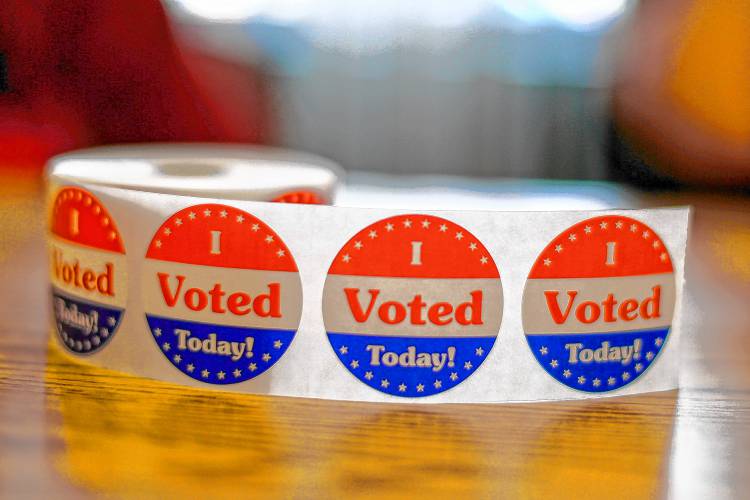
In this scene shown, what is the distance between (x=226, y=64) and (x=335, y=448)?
300 centimetres

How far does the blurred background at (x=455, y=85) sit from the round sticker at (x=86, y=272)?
2.46 metres

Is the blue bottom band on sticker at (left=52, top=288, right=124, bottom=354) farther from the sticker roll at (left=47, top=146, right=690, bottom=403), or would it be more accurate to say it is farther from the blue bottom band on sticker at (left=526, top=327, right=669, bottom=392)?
the blue bottom band on sticker at (left=526, top=327, right=669, bottom=392)

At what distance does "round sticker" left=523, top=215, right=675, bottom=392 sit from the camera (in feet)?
2.18

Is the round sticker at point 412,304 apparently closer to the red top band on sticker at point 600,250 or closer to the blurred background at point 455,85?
the red top band on sticker at point 600,250

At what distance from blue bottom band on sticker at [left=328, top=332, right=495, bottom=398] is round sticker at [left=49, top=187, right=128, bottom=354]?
0.63 feet

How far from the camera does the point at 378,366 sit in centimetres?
66

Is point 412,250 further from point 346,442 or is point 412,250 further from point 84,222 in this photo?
point 84,222

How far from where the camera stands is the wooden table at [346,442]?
1.65 feet

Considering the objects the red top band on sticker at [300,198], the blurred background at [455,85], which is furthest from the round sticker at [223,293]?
the blurred background at [455,85]

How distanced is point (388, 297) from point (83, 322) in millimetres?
275

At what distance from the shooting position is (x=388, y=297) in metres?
0.65

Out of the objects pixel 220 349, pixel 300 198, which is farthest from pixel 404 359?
pixel 300 198

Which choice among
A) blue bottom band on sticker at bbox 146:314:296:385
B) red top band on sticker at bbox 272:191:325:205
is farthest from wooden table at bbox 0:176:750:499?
red top band on sticker at bbox 272:191:325:205

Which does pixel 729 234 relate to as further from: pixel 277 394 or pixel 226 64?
pixel 226 64
